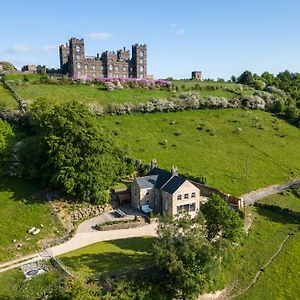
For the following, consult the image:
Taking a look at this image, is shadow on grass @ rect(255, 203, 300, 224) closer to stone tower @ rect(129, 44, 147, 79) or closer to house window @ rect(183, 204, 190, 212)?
house window @ rect(183, 204, 190, 212)

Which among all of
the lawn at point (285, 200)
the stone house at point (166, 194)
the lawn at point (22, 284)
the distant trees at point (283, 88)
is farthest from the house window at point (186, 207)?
the distant trees at point (283, 88)

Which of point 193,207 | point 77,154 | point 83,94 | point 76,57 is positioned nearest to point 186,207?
point 193,207

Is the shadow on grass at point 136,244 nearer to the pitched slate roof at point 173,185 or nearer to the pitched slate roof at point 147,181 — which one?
the pitched slate roof at point 173,185

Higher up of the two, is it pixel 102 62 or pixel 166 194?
pixel 102 62

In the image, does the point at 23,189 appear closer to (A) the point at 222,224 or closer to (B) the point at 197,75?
(A) the point at 222,224

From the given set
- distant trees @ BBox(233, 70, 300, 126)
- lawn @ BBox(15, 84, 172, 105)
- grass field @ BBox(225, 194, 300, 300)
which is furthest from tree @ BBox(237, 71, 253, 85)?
grass field @ BBox(225, 194, 300, 300)

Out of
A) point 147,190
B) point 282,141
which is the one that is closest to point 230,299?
point 147,190
